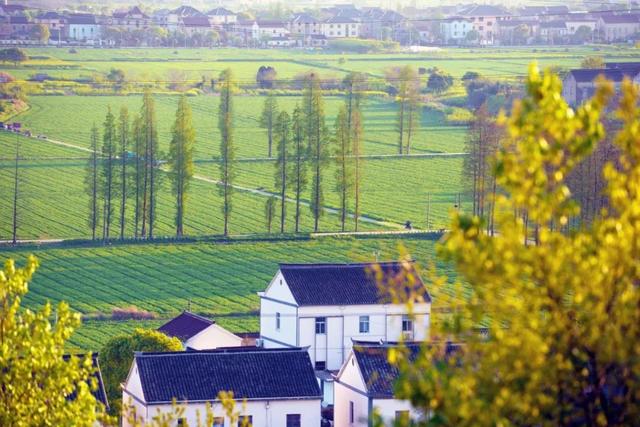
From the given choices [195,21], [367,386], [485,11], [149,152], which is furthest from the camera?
[485,11]

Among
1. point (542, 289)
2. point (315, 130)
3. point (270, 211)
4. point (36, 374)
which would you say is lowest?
point (270, 211)

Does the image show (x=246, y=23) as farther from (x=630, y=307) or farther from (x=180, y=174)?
(x=630, y=307)

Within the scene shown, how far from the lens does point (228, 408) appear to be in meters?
10.3

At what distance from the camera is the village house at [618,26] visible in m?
115

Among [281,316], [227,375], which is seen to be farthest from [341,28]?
[227,375]

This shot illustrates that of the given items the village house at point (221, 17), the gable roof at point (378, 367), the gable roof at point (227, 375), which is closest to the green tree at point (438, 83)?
the gable roof at point (227, 375)

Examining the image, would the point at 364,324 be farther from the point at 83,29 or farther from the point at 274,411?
the point at 83,29

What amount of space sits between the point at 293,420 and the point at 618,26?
98807 mm

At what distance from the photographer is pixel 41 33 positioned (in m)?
119

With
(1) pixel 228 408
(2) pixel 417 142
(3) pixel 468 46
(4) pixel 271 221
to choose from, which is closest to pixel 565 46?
(3) pixel 468 46

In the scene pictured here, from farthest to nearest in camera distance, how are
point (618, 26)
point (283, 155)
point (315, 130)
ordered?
point (618, 26)
point (315, 130)
point (283, 155)

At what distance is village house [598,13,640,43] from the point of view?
376 feet

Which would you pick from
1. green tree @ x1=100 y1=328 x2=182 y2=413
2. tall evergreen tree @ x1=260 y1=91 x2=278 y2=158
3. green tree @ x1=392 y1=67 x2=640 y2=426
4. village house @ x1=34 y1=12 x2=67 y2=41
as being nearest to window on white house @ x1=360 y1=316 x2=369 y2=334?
green tree @ x1=100 y1=328 x2=182 y2=413

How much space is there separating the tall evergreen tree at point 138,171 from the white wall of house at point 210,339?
19.7 meters
